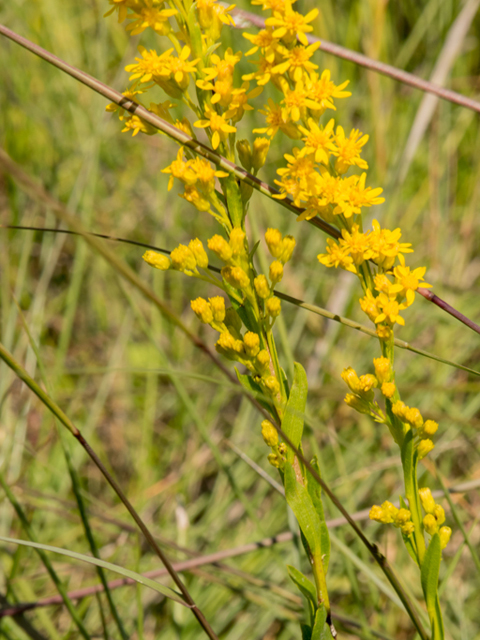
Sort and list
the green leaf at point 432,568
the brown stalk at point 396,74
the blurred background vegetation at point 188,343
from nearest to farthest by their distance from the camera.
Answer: the green leaf at point 432,568, the brown stalk at point 396,74, the blurred background vegetation at point 188,343

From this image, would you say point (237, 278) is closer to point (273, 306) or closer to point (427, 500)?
point (273, 306)

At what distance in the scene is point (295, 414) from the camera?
57 centimetres

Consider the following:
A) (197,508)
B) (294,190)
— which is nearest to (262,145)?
(294,190)

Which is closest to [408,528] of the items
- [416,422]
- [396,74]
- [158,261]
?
[416,422]

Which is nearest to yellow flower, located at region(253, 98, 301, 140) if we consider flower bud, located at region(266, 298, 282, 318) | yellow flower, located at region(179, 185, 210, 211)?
yellow flower, located at region(179, 185, 210, 211)

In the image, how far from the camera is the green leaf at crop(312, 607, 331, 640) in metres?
0.55

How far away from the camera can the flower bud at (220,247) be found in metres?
0.58

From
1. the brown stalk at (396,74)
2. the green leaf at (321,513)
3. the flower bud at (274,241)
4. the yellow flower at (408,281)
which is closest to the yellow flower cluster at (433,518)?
the green leaf at (321,513)

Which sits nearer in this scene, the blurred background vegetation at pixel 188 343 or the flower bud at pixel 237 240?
the flower bud at pixel 237 240

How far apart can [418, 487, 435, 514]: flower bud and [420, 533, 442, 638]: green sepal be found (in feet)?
0.16

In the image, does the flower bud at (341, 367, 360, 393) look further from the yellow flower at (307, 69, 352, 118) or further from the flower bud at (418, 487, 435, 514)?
the yellow flower at (307, 69, 352, 118)

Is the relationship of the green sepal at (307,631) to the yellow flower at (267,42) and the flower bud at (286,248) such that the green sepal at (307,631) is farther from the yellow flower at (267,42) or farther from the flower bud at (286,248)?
the yellow flower at (267,42)

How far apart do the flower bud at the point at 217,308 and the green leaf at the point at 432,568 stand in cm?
33

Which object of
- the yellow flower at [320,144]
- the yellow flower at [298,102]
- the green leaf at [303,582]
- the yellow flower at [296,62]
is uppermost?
the yellow flower at [296,62]
